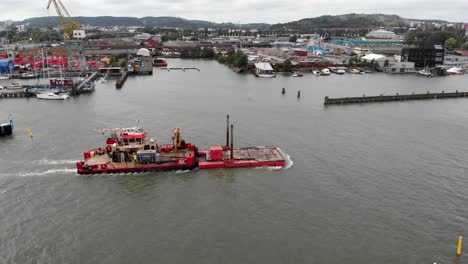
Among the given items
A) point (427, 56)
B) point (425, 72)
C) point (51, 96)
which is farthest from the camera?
point (427, 56)

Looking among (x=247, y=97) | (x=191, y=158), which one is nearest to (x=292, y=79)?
(x=247, y=97)

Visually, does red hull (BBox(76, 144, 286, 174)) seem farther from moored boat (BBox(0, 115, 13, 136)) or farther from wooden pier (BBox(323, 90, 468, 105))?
wooden pier (BBox(323, 90, 468, 105))

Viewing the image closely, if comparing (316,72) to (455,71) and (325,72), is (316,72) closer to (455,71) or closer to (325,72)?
(325,72)

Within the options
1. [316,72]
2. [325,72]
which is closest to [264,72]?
[316,72]

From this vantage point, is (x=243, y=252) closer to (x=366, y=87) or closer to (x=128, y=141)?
(x=128, y=141)

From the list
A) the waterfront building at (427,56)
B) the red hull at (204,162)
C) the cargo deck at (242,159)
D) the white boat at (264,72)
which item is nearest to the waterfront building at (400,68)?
the waterfront building at (427,56)

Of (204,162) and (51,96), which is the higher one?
(51,96)
